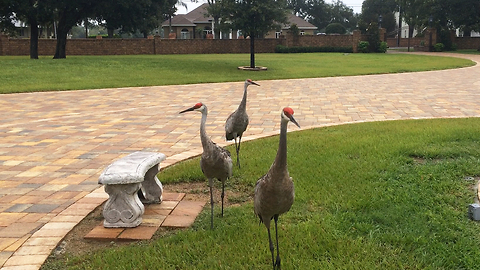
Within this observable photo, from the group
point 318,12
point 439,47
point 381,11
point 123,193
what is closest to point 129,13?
point 123,193

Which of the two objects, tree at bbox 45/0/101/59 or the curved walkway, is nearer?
the curved walkway

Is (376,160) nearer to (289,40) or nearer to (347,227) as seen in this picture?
(347,227)

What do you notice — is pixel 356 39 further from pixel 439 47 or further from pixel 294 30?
pixel 439 47

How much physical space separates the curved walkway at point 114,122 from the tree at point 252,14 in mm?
4981

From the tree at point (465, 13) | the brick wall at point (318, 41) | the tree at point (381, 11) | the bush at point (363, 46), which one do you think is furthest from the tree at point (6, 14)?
the tree at point (381, 11)

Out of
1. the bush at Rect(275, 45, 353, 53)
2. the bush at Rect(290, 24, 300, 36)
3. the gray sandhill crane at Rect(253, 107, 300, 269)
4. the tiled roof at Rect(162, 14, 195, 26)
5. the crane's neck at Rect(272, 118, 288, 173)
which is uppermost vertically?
the tiled roof at Rect(162, 14, 195, 26)

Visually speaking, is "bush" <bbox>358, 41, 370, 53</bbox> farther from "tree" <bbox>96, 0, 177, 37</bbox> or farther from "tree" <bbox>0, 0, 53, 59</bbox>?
"tree" <bbox>0, 0, 53, 59</bbox>

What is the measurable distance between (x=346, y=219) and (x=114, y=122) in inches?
262

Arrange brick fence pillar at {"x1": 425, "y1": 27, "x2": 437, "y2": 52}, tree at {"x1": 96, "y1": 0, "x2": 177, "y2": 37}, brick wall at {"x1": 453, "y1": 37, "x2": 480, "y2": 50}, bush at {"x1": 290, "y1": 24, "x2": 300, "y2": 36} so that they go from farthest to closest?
1. brick wall at {"x1": 453, "y1": 37, "x2": 480, "y2": 50}
2. brick fence pillar at {"x1": 425, "y1": 27, "x2": 437, "y2": 52}
3. bush at {"x1": 290, "y1": 24, "x2": 300, "y2": 36}
4. tree at {"x1": 96, "y1": 0, "x2": 177, "y2": 37}

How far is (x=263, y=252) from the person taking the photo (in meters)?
3.56

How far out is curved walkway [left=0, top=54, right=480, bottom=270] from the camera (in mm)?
4453

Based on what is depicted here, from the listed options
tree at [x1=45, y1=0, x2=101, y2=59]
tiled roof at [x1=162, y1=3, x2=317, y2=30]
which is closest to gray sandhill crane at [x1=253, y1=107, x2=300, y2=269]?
tree at [x1=45, y1=0, x2=101, y2=59]

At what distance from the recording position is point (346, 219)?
13.3 ft

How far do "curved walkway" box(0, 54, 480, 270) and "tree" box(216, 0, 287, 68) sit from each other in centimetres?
498
